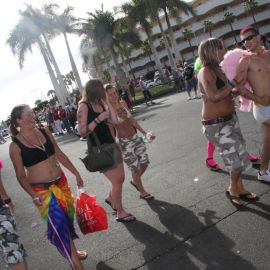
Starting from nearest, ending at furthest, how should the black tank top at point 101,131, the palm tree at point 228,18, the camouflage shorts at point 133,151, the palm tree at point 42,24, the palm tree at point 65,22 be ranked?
1. the black tank top at point 101,131
2. the camouflage shorts at point 133,151
3. the palm tree at point 42,24
4. the palm tree at point 65,22
5. the palm tree at point 228,18

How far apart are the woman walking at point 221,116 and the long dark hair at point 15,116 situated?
76.6 inches

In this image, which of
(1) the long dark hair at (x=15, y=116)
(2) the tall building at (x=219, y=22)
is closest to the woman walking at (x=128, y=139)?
(1) the long dark hair at (x=15, y=116)

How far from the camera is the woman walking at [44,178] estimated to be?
143 inches

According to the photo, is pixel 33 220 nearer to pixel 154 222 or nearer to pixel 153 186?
pixel 153 186

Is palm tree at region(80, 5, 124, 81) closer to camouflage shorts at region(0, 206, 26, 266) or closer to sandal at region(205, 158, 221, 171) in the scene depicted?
sandal at region(205, 158, 221, 171)

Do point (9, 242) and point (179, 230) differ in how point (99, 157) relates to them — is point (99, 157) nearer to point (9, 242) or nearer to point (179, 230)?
point (179, 230)

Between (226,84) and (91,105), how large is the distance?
1.55 meters

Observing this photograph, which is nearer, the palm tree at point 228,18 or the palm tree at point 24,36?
the palm tree at point 24,36

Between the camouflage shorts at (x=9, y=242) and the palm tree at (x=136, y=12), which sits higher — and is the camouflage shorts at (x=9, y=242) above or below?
below

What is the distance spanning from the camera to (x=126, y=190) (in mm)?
6438

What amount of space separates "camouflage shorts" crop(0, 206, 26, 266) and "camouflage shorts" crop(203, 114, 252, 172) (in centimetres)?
241

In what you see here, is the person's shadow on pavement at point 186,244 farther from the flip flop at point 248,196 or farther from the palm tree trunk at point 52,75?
the palm tree trunk at point 52,75

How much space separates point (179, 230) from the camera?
4316mm

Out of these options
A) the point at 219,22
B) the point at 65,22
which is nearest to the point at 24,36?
the point at 65,22
